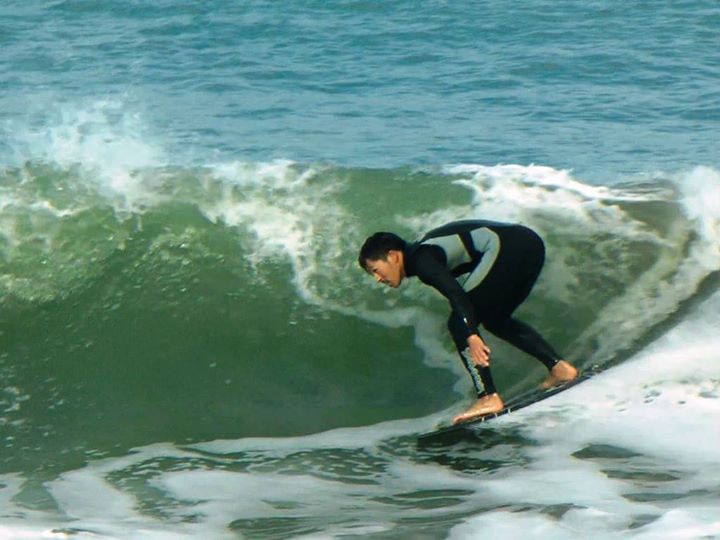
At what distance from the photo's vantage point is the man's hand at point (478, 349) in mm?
6527

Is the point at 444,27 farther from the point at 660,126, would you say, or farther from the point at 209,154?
the point at 209,154

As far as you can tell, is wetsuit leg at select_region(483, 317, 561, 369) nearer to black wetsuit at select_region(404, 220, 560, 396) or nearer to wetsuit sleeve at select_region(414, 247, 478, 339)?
black wetsuit at select_region(404, 220, 560, 396)

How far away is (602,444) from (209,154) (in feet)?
23.1

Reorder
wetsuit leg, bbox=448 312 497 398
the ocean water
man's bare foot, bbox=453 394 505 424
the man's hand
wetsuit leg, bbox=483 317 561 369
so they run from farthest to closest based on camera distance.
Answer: wetsuit leg, bbox=483 317 561 369, man's bare foot, bbox=453 394 505 424, wetsuit leg, bbox=448 312 497 398, the man's hand, the ocean water

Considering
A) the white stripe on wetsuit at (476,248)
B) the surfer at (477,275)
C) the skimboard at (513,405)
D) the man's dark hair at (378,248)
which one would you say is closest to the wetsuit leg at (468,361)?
the surfer at (477,275)

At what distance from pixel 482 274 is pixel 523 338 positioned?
0.44 m

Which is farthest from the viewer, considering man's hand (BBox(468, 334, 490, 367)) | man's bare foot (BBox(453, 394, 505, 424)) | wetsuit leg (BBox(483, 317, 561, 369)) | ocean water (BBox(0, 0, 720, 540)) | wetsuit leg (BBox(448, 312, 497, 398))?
wetsuit leg (BBox(483, 317, 561, 369))

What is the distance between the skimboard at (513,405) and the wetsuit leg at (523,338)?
15cm

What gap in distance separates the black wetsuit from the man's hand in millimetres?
45

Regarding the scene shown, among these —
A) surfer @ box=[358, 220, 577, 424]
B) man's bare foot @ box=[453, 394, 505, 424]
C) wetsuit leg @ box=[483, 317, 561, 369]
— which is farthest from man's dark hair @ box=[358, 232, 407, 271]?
man's bare foot @ box=[453, 394, 505, 424]

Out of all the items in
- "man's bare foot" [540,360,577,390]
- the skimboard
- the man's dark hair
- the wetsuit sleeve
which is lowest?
the skimboard

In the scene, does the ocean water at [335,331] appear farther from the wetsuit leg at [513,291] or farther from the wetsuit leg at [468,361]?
the wetsuit leg at [513,291]

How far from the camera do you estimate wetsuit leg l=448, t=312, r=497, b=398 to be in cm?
663

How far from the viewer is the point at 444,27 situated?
18781mm
